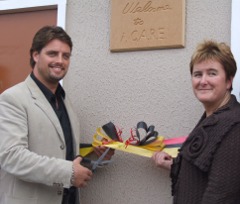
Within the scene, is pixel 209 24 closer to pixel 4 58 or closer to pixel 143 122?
pixel 143 122

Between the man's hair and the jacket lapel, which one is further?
A: the man's hair

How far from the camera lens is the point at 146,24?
10.8 ft

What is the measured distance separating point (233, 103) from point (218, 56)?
0.88 feet

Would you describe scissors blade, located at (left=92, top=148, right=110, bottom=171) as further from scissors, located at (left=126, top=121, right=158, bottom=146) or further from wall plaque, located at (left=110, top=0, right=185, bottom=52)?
Result: wall plaque, located at (left=110, top=0, right=185, bottom=52)

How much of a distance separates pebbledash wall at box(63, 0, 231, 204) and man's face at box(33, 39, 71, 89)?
0.46 meters

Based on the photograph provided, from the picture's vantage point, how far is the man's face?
2.98m

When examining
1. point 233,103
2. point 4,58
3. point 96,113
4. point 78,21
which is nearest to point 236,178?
point 233,103

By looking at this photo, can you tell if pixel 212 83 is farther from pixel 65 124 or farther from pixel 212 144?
pixel 65 124

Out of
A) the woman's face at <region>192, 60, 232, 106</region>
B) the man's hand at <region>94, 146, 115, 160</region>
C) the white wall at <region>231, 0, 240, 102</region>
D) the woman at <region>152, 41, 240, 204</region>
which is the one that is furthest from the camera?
the man's hand at <region>94, 146, 115, 160</region>

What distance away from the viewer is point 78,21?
3.58m

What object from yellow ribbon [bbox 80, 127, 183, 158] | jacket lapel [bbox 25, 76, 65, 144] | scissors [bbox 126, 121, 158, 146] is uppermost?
jacket lapel [bbox 25, 76, 65, 144]

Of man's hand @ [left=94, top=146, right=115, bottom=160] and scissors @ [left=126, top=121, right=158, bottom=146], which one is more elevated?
scissors @ [left=126, top=121, right=158, bottom=146]

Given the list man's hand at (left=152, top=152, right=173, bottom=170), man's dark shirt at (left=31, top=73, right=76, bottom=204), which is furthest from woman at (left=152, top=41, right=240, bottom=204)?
man's dark shirt at (left=31, top=73, right=76, bottom=204)

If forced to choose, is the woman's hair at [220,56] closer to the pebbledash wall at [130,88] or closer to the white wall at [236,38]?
the white wall at [236,38]
